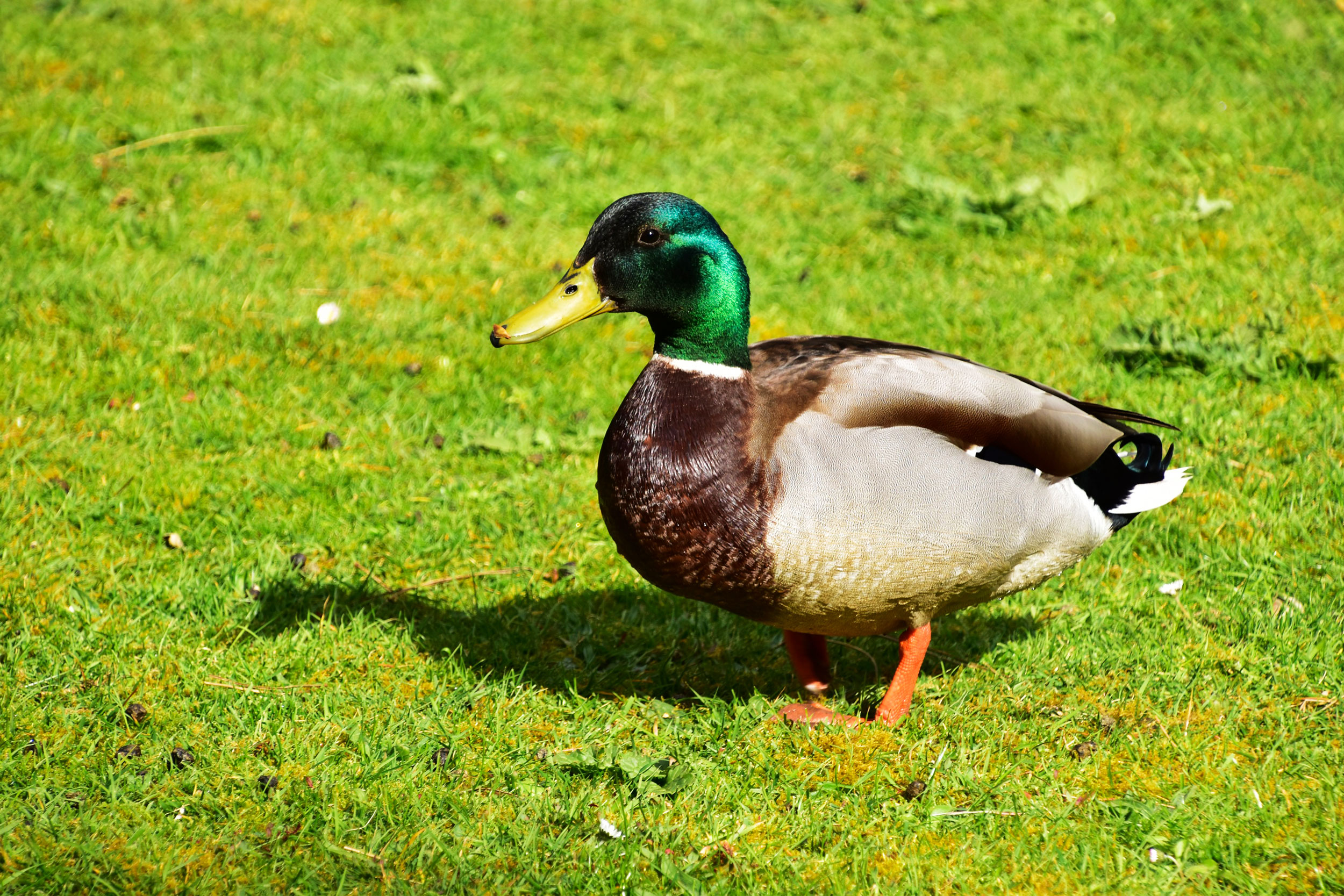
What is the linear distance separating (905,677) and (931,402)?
0.76m

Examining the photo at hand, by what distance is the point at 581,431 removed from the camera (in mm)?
4742

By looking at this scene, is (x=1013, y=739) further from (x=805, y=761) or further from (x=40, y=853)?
(x=40, y=853)

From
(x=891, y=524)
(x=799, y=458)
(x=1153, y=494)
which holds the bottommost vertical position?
(x=1153, y=494)

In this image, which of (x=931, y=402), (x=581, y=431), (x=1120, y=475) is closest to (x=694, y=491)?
(x=931, y=402)

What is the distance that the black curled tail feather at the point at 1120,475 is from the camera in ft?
11.2

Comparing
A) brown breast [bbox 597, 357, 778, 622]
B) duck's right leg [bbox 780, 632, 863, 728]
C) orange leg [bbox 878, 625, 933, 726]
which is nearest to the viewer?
brown breast [bbox 597, 357, 778, 622]

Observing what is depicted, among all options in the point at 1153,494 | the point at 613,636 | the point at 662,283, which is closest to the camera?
the point at 662,283

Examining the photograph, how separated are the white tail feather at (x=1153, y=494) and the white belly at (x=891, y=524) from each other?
11.8 inches

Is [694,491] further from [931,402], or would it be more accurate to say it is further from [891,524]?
[931,402]

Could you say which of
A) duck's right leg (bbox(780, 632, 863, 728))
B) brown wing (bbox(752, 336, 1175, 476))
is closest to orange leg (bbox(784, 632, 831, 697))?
duck's right leg (bbox(780, 632, 863, 728))

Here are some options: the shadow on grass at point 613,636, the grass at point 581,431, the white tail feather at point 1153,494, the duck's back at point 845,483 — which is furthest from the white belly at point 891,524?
the shadow on grass at point 613,636

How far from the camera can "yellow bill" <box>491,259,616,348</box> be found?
297cm

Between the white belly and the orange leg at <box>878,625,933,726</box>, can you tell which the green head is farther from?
the orange leg at <box>878,625,933,726</box>

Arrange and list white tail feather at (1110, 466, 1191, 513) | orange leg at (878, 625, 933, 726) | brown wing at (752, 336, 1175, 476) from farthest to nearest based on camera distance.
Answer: white tail feather at (1110, 466, 1191, 513) → orange leg at (878, 625, 933, 726) → brown wing at (752, 336, 1175, 476)
